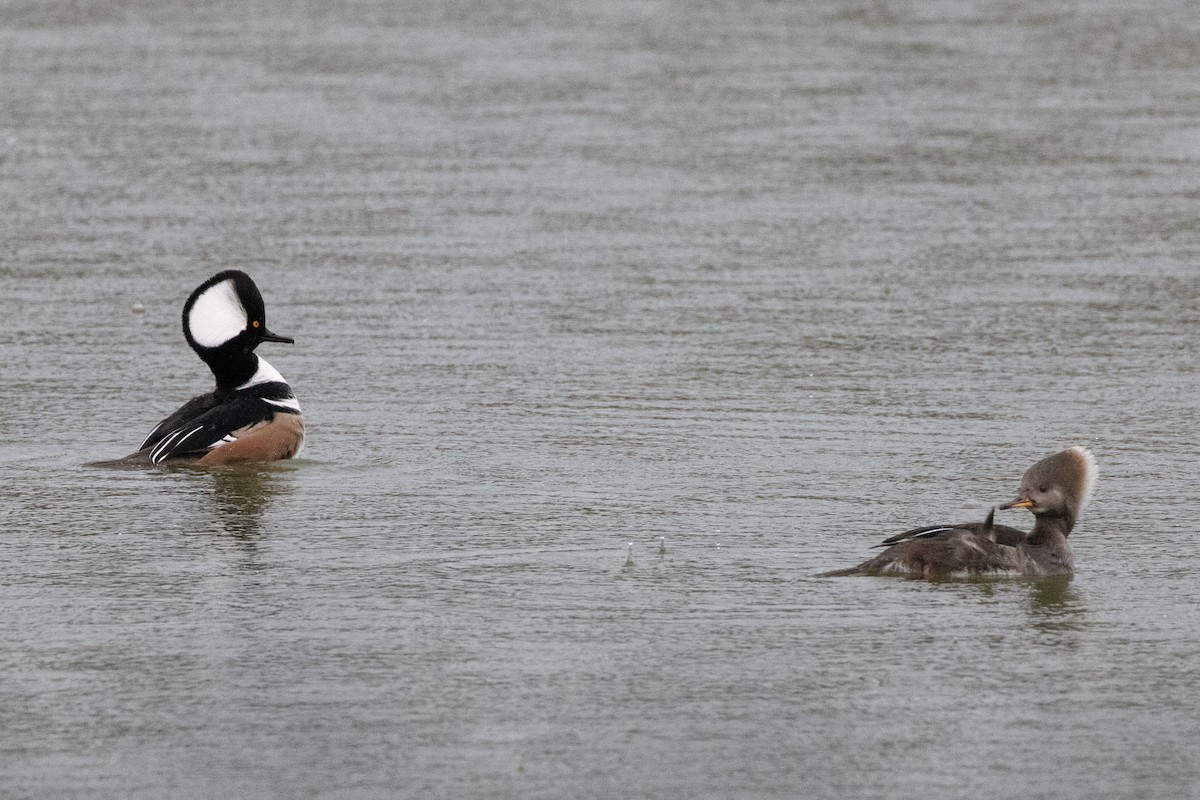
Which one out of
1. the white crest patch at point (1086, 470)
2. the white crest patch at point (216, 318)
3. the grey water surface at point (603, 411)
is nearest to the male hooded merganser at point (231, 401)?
the white crest patch at point (216, 318)

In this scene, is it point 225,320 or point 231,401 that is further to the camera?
point 225,320

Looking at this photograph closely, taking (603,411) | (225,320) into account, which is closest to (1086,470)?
(603,411)

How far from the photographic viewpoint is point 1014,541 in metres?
6.75

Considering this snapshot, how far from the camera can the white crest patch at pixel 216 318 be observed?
29.2 ft

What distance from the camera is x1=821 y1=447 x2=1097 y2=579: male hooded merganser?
662 cm

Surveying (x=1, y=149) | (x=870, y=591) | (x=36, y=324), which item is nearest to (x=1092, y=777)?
(x=870, y=591)

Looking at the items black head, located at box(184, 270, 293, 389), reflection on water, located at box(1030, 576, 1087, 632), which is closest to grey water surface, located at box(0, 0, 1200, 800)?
reflection on water, located at box(1030, 576, 1087, 632)

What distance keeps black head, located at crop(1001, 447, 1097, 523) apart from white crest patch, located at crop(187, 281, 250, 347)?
3.52 m

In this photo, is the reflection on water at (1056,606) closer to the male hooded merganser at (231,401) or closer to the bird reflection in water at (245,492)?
the bird reflection in water at (245,492)

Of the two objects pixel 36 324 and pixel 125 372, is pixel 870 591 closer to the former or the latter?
pixel 125 372

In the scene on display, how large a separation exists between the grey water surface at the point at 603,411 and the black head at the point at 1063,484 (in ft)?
0.71

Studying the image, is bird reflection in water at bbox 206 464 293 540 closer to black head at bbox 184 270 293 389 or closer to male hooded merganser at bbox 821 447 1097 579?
black head at bbox 184 270 293 389

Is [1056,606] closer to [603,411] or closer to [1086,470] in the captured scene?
[1086,470]

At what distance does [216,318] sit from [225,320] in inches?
1.5
